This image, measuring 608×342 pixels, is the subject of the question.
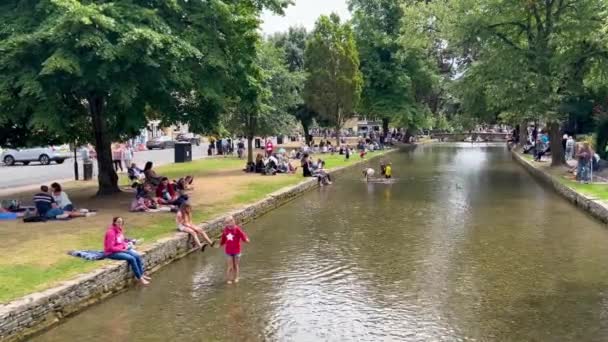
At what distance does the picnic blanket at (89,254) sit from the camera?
37.5 feet

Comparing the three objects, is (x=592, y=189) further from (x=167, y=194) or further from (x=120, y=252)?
(x=120, y=252)

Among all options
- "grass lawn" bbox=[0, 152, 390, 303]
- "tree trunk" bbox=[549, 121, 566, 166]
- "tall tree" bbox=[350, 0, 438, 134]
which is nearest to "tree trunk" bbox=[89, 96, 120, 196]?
"grass lawn" bbox=[0, 152, 390, 303]

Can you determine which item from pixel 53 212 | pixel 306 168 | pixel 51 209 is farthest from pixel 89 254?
pixel 306 168

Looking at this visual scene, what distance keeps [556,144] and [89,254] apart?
1054 inches

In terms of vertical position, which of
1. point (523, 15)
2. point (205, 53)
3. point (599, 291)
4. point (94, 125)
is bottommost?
point (599, 291)

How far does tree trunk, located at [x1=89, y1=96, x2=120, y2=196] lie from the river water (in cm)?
574

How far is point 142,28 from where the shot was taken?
15.5 metres

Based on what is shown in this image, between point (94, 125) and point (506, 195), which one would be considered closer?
point (94, 125)

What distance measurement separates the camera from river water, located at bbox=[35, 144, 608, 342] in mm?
8906

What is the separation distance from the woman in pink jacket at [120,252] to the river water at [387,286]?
402 millimetres

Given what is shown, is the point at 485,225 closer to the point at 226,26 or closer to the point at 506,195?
the point at 506,195

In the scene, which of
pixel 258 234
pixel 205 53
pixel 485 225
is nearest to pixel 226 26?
pixel 205 53

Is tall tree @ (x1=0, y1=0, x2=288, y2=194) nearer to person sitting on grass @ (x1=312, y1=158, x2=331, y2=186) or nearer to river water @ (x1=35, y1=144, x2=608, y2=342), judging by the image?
river water @ (x1=35, y1=144, x2=608, y2=342)

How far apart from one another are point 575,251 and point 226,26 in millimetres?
11158
